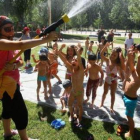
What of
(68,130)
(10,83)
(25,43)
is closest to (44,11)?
(68,130)

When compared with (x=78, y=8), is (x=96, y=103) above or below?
below

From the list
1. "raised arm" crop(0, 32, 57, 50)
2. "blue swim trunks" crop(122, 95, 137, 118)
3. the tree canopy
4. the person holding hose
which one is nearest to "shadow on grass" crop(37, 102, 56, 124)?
the person holding hose

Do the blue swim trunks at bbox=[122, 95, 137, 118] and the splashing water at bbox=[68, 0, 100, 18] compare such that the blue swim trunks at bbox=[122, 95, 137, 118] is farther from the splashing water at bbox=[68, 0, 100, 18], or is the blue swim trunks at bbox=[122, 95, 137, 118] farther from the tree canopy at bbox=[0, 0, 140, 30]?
the tree canopy at bbox=[0, 0, 140, 30]

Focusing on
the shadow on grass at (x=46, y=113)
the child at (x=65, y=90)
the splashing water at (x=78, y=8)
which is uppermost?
the splashing water at (x=78, y=8)

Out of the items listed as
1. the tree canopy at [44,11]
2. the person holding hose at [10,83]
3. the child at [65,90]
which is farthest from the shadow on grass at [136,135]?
the tree canopy at [44,11]

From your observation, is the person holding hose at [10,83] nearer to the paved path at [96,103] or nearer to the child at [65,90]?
the child at [65,90]

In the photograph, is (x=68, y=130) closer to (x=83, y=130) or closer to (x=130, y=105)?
(x=83, y=130)

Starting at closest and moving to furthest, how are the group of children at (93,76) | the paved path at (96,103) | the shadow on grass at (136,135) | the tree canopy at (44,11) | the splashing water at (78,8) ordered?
the splashing water at (78,8) < the group of children at (93,76) < the shadow on grass at (136,135) < the paved path at (96,103) < the tree canopy at (44,11)

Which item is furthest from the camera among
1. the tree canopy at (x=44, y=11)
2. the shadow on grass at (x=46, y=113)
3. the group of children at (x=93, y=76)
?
the tree canopy at (x=44, y=11)

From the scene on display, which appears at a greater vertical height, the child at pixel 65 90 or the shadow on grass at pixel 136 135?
the child at pixel 65 90

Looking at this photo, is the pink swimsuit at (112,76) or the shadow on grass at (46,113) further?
the pink swimsuit at (112,76)

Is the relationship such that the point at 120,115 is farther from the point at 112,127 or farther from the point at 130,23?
the point at 130,23

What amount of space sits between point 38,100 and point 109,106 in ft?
6.31

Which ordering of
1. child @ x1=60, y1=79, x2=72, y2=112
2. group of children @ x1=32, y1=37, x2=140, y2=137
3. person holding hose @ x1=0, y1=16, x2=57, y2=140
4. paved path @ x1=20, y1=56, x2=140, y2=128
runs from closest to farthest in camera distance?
person holding hose @ x1=0, y1=16, x2=57, y2=140, group of children @ x1=32, y1=37, x2=140, y2=137, paved path @ x1=20, y1=56, x2=140, y2=128, child @ x1=60, y1=79, x2=72, y2=112
